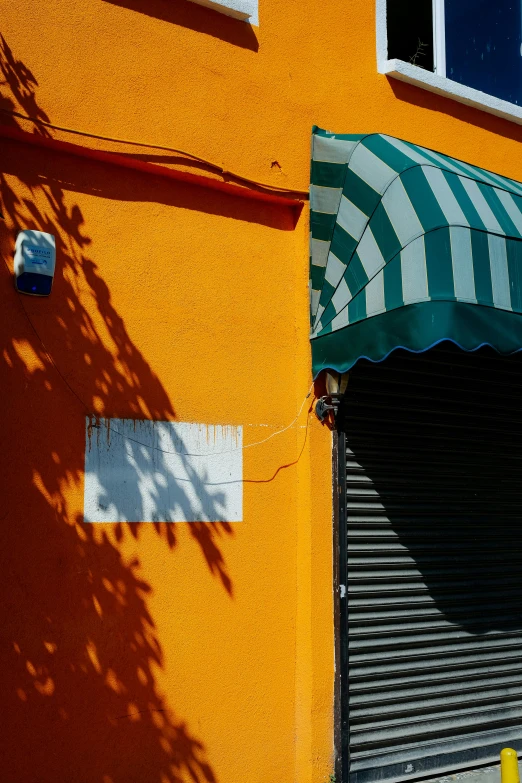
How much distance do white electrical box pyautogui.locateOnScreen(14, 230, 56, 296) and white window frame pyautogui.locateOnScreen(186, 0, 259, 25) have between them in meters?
2.11

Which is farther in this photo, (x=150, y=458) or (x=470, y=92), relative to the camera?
(x=470, y=92)

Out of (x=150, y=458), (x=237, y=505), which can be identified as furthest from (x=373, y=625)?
(x=150, y=458)

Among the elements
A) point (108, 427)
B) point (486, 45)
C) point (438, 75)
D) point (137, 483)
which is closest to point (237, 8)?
point (438, 75)

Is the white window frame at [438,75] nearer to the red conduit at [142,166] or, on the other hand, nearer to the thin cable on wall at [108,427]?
the red conduit at [142,166]

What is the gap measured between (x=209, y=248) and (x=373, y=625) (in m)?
2.86

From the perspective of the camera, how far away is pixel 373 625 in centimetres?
597

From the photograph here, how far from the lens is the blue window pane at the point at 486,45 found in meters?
7.65

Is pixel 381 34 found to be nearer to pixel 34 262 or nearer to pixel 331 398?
pixel 331 398

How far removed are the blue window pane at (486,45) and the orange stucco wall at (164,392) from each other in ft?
6.09

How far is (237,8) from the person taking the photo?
5.84 metres

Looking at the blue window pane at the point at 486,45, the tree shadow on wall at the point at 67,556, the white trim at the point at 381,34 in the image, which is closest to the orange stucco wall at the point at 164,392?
the tree shadow on wall at the point at 67,556

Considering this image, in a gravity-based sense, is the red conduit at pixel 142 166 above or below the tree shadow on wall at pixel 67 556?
above

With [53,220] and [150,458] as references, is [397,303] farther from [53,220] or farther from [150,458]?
[53,220]

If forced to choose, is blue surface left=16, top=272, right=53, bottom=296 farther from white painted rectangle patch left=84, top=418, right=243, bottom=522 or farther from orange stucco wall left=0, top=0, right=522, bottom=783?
white painted rectangle patch left=84, top=418, right=243, bottom=522
